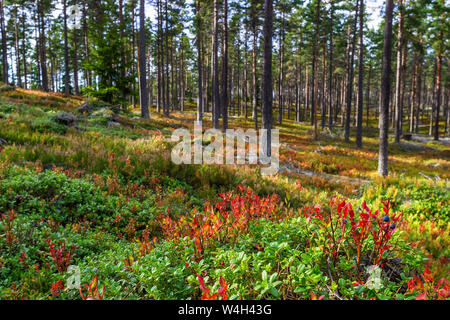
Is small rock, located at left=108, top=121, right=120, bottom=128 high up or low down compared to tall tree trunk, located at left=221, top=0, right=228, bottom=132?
down

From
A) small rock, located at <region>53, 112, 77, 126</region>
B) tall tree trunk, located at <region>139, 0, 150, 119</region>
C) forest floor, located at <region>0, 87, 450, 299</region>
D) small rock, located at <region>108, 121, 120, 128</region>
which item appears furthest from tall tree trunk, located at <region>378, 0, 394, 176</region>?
tall tree trunk, located at <region>139, 0, 150, 119</region>

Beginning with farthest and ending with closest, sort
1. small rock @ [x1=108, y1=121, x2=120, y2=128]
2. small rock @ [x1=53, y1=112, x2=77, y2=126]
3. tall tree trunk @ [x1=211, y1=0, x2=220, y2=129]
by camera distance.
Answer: tall tree trunk @ [x1=211, y1=0, x2=220, y2=129]
small rock @ [x1=108, y1=121, x2=120, y2=128]
small rock @ [x1=53, y1=112, x2=77, y2=126]

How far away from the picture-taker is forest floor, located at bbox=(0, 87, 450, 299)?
7.59 feet

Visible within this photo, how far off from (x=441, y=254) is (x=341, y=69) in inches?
1846

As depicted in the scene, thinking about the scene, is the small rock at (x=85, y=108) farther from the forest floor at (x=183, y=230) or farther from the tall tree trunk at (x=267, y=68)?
the tall tree trunk at (x=267, y=68)

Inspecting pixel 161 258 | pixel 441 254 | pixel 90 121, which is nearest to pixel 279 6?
pixel 90 121

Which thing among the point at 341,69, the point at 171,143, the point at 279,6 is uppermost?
the point at 279,6

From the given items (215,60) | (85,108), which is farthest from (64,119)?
(215,60)

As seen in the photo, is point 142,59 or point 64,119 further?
point 142,59

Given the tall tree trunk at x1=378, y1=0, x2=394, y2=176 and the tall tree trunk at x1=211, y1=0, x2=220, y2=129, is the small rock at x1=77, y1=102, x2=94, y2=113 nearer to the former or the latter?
the tall tree trunk at x1=211, y1=0, x2=220, y2=129

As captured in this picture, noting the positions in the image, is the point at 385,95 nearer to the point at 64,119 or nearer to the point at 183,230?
the point at 183,230

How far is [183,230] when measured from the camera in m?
3.69
